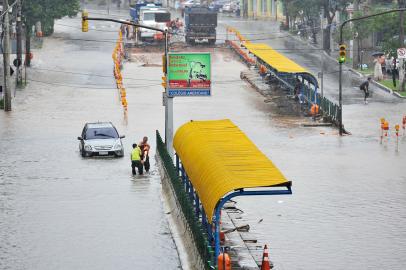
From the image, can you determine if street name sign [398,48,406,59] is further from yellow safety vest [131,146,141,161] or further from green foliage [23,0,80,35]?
yellow safety vest [131,146,141,161]

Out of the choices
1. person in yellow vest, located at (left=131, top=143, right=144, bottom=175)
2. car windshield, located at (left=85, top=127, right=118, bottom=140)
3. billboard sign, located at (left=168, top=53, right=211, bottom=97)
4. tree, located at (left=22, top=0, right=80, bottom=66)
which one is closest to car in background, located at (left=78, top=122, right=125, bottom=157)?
car windshield, located at (left=85, top=127, right=118, bottom=140)

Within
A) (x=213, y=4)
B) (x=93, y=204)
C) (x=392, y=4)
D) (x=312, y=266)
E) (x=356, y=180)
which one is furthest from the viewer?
(x=213, y=4)

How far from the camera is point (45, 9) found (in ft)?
302

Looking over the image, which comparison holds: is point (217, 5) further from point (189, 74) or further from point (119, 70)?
point (189, 74)

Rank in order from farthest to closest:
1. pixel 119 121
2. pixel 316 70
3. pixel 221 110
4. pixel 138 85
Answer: pixel 316 70 → pixel 138 85 → pixel 221 110 → pixel 119 121

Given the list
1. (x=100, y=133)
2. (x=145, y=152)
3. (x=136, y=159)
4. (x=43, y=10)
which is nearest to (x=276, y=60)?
(x=43, y=10)

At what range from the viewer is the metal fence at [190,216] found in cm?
2953

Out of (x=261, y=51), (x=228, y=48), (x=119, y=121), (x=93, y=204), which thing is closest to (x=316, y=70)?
(x=261, y=51)

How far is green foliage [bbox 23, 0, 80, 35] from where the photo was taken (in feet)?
289

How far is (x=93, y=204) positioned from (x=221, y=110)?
2949 cm

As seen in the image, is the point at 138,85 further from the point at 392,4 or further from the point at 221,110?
the point at 392,4

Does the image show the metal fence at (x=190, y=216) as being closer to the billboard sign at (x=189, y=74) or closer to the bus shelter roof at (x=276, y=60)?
the billboard sign at (x=189, y=74)

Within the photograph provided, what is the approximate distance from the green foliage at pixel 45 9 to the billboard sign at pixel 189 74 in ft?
119

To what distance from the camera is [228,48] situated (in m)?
101
